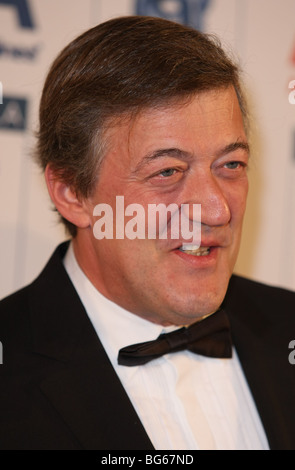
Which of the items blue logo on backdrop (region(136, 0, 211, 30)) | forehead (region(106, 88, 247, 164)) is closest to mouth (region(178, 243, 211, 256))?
forehead (region(106, 88, 247, 164))

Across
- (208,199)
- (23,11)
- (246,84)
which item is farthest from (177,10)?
(208,199)

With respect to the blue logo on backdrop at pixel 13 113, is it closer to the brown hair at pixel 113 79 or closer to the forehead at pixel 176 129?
the brown hair at pixel 113 79

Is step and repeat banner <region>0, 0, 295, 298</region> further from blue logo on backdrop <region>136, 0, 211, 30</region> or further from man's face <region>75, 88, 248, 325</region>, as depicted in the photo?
man's face <region>75, 88, 248, 325</region>

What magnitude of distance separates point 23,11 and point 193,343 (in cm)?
122

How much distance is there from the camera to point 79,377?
5.49 ft

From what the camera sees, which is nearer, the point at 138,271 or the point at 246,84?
the point at 138,271

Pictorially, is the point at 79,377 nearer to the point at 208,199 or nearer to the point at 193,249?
the point at 193,249

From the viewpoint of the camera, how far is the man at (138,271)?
1649mm

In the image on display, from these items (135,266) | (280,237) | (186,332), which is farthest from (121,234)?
(280,237)

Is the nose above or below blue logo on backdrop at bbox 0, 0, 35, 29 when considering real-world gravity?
below

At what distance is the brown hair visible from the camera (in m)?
1.66

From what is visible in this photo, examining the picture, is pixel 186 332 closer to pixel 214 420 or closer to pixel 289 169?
pixel 214 420

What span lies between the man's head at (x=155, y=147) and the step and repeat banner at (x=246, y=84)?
1.27 feet

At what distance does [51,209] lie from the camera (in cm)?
219
